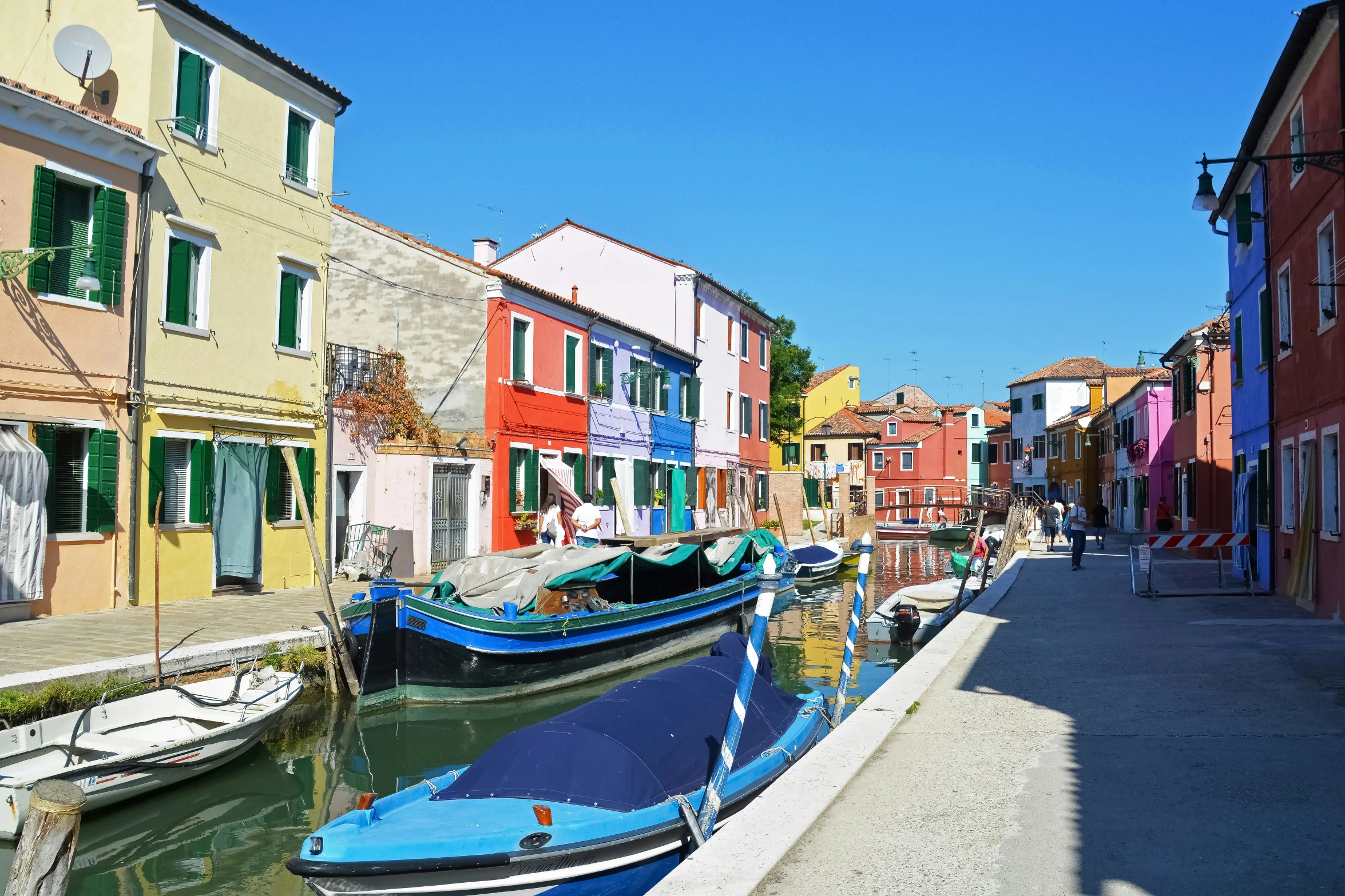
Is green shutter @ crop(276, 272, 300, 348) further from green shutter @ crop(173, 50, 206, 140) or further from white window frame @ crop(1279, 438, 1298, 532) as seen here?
white window frame @ crop(1279, 438, 1298, 532)

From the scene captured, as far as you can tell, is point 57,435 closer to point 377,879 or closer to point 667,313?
point 377,879

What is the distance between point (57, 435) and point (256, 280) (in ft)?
15.0

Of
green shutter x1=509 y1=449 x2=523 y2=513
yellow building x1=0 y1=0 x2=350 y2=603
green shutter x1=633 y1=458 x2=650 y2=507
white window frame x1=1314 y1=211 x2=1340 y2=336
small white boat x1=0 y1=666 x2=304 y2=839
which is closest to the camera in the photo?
small white boat x1=0 y1=666 x2=304 y2=839

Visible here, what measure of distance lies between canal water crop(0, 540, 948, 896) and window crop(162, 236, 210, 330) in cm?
674

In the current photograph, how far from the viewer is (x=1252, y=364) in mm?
19438

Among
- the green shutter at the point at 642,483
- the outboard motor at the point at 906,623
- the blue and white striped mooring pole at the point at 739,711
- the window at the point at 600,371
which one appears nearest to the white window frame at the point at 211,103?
the window at the point at 600,371

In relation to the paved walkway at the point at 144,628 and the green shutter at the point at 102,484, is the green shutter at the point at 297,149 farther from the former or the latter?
the paved walkway at the point at 144,628

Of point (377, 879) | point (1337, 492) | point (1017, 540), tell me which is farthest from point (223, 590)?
point (1017, 540)

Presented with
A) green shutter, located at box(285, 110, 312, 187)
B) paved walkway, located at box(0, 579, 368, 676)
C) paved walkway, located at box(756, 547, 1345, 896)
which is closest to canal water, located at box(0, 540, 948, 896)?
paved walkway, located at box(0, 579, 368, 676)

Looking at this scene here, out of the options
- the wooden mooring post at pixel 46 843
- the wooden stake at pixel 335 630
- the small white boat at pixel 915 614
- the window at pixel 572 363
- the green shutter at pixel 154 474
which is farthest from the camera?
the window at pixel 572 363

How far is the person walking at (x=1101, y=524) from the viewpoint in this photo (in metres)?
33.3

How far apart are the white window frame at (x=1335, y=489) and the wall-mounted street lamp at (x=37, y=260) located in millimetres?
15709

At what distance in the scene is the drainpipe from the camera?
1490cm

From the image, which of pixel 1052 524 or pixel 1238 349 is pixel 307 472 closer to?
pixel 1238 349
